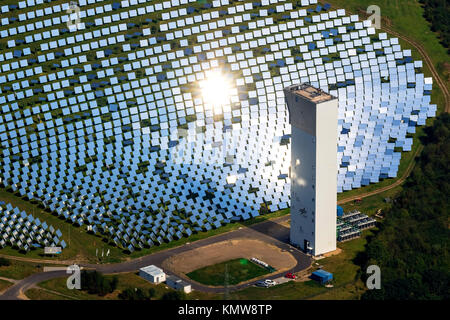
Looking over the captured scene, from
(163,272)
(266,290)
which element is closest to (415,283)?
(266,290)

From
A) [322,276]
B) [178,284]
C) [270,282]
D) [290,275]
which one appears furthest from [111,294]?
[322,276]

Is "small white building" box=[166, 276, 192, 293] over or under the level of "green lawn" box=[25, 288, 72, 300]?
→ over

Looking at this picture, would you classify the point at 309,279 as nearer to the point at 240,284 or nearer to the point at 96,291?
the point at 240,284

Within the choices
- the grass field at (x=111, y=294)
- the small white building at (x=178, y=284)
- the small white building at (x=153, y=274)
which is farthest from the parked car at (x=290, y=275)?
the small white building at (x=153, y=274)

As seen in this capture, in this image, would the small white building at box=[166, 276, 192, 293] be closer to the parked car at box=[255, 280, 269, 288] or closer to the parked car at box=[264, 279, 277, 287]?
the parked car at box=[255, 280, 269, 288]

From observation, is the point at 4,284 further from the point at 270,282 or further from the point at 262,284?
the point at 270,282

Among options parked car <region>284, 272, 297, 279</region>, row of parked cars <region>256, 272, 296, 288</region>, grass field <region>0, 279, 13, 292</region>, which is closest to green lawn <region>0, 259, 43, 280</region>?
grass field <region>0, 279, 13, 292</region>

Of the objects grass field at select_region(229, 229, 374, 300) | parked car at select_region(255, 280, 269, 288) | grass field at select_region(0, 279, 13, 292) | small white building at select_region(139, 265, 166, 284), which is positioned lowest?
grass field at select_region(229, 229, 374, 300)
